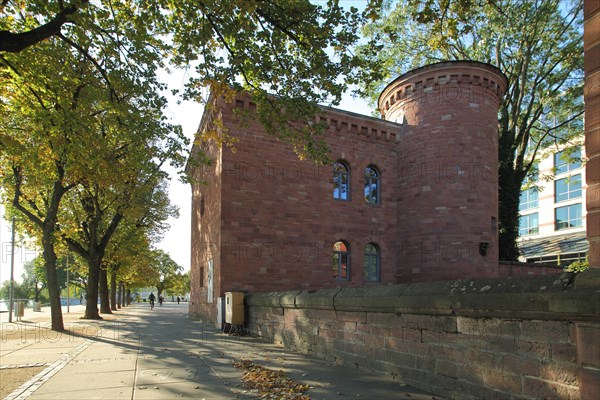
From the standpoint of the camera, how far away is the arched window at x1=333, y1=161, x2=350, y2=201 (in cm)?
1952

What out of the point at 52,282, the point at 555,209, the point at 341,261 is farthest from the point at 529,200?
the point at 52,282

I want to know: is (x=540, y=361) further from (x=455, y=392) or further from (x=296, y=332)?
(x=296, y=332)

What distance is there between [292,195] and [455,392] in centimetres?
1322

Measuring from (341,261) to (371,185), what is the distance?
13.5 feet

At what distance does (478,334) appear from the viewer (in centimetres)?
495

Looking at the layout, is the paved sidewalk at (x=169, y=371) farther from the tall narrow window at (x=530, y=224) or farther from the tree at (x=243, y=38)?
the tall narrow window at (x=530, y=224)

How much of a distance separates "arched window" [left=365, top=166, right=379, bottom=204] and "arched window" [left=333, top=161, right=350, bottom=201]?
1110 mm

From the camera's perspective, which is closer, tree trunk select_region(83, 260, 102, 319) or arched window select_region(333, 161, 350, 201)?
arched window select_region(333, 161, 350, 201)

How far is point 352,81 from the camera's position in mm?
9656

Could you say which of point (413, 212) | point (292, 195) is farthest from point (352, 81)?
point (413, 212)

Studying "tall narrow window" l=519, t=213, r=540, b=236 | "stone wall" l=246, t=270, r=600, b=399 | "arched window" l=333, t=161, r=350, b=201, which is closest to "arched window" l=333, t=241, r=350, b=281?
"arched window" l=333, t=161, r=350, b=201

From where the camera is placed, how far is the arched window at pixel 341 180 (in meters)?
19.5

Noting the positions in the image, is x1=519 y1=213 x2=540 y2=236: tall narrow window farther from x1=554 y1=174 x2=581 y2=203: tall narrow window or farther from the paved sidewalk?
the paved sidewalk

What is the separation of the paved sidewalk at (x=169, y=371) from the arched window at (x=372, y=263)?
8658 millimetres
